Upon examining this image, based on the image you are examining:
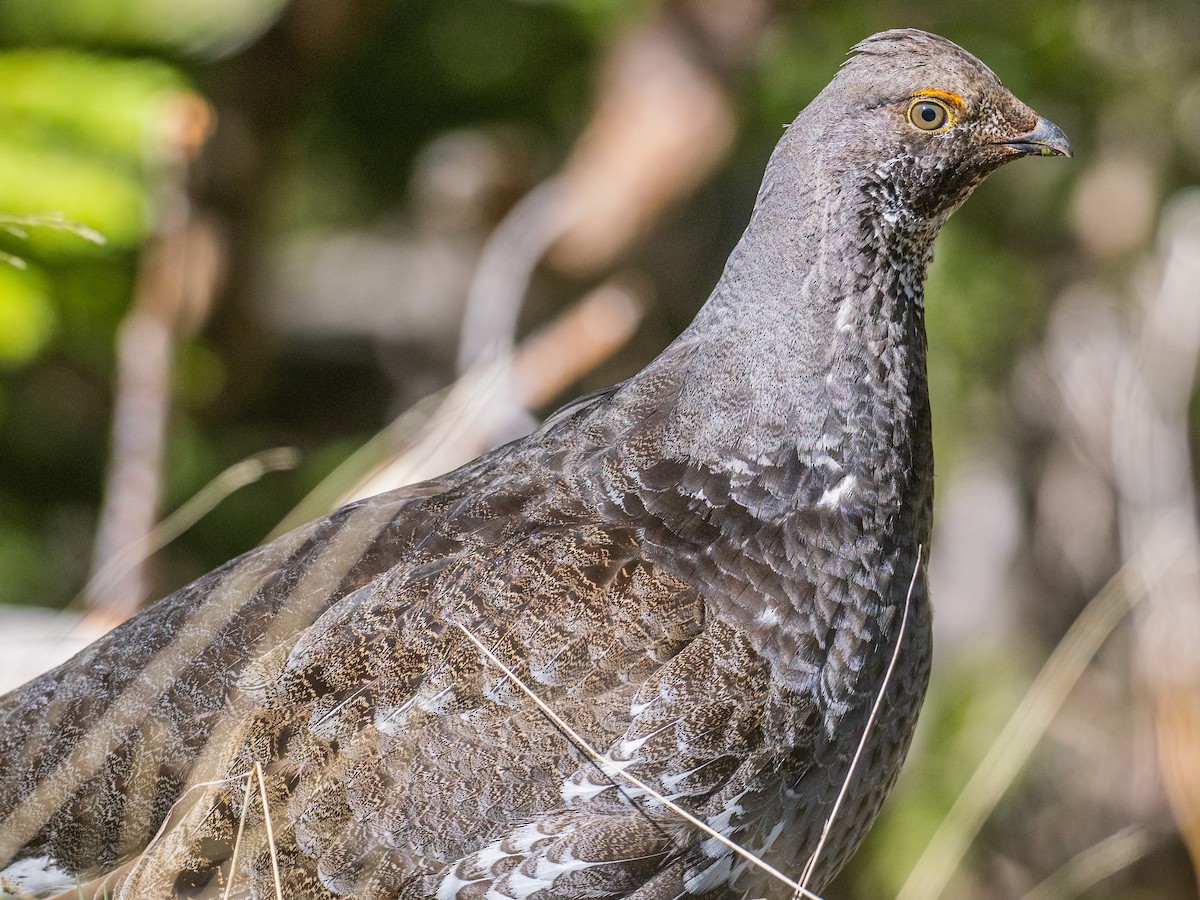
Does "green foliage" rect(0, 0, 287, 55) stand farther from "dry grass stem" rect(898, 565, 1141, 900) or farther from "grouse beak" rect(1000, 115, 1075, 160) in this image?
"dry grass stem" rect(898, 565, 1141, 900)

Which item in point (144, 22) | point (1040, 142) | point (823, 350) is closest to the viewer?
point (823, 350)

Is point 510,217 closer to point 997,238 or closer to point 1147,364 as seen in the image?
point 997,238

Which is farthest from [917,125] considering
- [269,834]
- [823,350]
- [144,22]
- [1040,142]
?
[144,22]

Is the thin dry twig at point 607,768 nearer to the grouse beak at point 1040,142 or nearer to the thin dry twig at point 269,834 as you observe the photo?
the thin dry twig at point 269,834

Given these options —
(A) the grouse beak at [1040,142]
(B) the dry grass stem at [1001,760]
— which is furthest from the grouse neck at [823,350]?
(B) the dry grass stem at [1001,760]

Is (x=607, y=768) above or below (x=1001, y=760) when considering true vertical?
above

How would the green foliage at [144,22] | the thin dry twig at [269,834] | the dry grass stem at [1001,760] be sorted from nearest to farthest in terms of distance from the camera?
the thin dry twig at [269,834] < the dry grass stem at [1001,760] < the green foliage at [144,22]

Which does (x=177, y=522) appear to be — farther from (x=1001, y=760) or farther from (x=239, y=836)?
(x=1001, y=760)

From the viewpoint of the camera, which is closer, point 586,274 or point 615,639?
point 615,639
